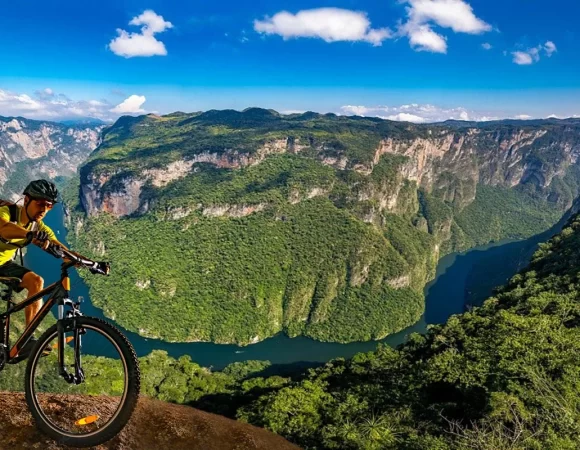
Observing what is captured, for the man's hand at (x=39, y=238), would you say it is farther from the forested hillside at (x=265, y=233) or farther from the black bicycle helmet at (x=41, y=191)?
the forested hillside at (x=265, y=233)

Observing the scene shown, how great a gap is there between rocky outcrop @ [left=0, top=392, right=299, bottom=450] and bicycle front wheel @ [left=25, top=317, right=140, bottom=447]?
0.18 metres

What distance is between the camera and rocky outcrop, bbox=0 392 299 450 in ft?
16.9

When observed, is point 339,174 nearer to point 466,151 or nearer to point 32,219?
point 466,151

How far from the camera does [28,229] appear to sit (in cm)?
536

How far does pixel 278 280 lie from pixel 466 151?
135024mm

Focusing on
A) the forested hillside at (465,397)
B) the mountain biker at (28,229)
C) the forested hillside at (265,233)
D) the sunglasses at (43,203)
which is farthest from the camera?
the forested hillside at (265,233)

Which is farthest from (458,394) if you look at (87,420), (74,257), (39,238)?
(39,238)

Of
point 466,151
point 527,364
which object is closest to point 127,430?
point 527,364

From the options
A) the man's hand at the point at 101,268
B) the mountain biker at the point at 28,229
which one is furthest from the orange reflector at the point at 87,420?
the man's hand at the point at 101,268

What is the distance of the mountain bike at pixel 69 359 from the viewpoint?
15.6ft

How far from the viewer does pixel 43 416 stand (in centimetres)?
520

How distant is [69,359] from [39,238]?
1576 mm

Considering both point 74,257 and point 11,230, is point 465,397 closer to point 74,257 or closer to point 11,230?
point 74,257

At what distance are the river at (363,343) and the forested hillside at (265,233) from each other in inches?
106
